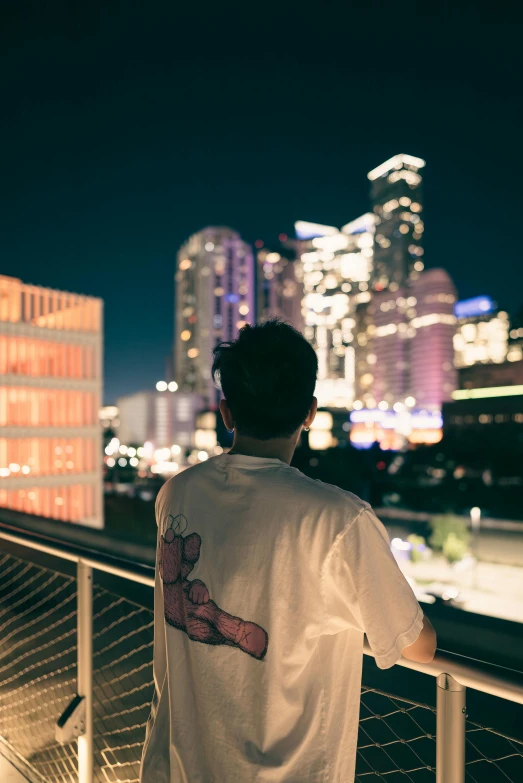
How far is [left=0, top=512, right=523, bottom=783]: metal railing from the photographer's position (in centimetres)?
125

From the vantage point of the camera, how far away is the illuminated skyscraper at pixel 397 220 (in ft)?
571

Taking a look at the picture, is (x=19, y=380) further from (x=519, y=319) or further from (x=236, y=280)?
(x=236, y=280)

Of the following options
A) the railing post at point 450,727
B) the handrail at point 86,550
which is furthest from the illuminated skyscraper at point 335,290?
the railing post at point 450,727

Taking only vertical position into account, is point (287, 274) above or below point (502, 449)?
above

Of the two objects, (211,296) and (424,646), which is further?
(211,296)

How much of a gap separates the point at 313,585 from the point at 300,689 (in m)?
0.22

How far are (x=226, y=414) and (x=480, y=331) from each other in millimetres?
123081

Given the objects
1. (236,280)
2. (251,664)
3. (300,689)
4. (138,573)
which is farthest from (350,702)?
(236,280)

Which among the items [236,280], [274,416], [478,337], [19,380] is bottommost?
[274,416]

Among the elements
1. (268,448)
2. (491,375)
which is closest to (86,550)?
(268,448)

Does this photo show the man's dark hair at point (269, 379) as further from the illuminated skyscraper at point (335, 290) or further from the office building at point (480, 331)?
the illuminated skyscraper at point (335, 290)

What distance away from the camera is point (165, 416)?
101m

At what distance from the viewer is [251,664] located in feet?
3.60

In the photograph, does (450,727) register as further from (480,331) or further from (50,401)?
(480,331)
